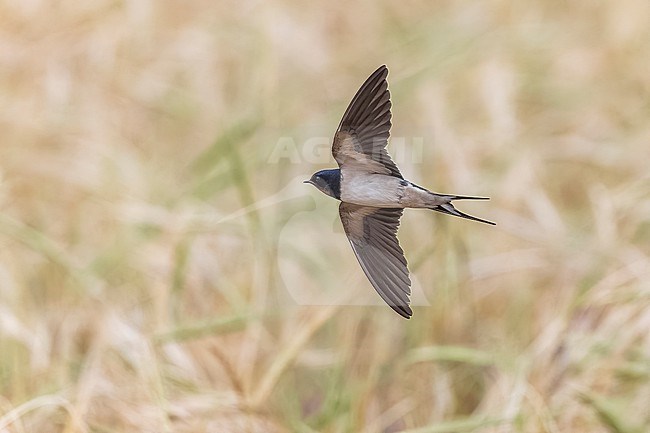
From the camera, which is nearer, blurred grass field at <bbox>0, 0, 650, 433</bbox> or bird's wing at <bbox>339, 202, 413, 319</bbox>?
bird's wing at <bbox>339, 202, 413, 319</bbox>

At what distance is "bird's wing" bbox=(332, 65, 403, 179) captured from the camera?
1.45 ft

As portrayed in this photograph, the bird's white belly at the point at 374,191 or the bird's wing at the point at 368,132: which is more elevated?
the bird's wing at the point at 368,132

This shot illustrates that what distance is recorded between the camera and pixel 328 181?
1.51 feet

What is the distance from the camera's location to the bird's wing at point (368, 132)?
1.45ft

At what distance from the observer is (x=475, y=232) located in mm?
1854

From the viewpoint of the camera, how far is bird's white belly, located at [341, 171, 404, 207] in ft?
1.43

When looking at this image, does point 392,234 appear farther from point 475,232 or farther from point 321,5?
point 321,5

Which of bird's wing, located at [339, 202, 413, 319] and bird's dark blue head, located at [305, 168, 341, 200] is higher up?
bird's dark blue head, located at [305, 168, 341, 200]

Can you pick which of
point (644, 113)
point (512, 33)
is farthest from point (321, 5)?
point (644, 113)

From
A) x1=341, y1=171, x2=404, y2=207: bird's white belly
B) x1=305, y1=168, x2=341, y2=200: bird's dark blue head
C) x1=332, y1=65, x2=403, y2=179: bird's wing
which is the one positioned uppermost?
x1=332, y1=65, x2=403, y2=179: bird's wing

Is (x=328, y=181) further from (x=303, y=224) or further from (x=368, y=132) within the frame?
(x=303, y=224)

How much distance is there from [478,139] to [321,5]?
90 cm

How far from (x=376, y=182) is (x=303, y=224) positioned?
4.45 feet

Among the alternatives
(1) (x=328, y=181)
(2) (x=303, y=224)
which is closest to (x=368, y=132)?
(1) (x=328, y=181)
